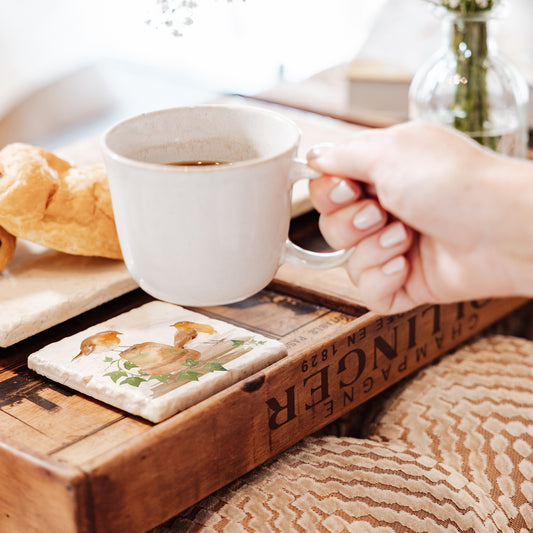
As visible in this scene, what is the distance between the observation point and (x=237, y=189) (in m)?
0.53

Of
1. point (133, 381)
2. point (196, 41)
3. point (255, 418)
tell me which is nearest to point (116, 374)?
point (133, 381)

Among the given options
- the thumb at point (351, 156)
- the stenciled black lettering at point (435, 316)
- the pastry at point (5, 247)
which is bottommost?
the stenciled black lettering at point (435, 316)

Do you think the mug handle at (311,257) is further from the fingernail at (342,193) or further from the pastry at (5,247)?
the pastry at (5,247)

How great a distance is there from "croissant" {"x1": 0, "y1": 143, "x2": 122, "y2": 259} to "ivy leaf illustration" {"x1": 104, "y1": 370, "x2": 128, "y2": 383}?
189 mm

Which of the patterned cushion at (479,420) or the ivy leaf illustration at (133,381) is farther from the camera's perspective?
the patterned cushion at (479,420)

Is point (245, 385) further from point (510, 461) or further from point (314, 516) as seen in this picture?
point (510, 461)

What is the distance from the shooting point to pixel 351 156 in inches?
22.9

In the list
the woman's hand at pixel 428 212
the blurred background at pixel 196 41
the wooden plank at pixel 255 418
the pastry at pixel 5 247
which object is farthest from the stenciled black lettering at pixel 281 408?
the blurred background at pixel 196 41

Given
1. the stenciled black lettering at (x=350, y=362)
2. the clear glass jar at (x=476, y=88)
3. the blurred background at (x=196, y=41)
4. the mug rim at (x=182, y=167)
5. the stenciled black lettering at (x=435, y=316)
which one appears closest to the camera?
the mug rim at (x=182, y=167)

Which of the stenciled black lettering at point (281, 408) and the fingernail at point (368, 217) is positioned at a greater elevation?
the fingernail at point (368, 217)

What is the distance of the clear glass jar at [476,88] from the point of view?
102 cm

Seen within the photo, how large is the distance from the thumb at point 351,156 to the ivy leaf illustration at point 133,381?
0.22 metres

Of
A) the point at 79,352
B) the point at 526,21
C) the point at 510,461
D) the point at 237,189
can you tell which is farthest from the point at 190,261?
the point at 526,21

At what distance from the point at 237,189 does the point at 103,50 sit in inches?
112
